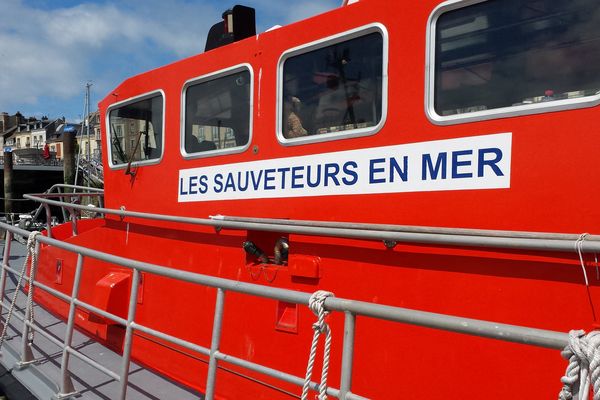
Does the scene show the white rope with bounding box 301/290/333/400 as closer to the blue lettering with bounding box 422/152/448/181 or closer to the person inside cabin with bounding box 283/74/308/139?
the blue lettering with bounding box 422/152/448/181

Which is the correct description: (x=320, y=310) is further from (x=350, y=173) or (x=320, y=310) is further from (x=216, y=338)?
(x=350, y=173)

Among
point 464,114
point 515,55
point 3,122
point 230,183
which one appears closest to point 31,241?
point 230,183

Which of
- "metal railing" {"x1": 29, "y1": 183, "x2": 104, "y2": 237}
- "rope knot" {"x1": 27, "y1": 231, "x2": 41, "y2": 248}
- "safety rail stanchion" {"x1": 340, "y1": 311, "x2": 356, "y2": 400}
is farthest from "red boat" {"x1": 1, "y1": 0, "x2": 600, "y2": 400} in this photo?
"metal railing" {"x1": 29, "y1": 183, "x2": 104, "y2": 237}

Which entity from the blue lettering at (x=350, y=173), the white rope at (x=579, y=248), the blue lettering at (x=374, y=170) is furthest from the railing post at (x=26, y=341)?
the white rope at (x=579, y=248)

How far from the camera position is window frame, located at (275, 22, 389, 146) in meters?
2.77

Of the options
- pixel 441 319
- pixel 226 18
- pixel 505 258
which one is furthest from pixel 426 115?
pixel 226 18

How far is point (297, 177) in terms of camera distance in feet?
10.5

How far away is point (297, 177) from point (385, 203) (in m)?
0.67

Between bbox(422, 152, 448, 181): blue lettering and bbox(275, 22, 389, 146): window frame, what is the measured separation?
1.12 feet

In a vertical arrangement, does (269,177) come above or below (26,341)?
above

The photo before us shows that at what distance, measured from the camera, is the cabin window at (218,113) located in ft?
11.8

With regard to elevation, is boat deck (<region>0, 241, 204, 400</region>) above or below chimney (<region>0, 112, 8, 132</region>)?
below

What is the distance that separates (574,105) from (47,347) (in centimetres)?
411

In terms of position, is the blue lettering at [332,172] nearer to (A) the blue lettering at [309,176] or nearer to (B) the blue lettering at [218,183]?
(A) the blue lettering at [309,176]
